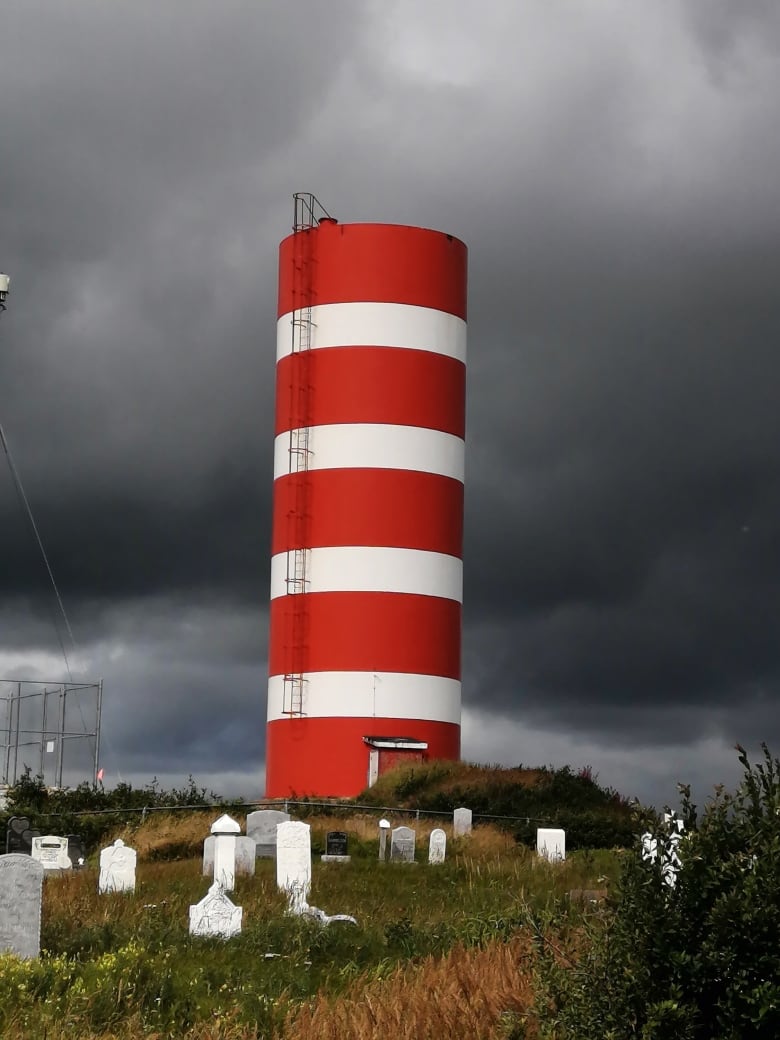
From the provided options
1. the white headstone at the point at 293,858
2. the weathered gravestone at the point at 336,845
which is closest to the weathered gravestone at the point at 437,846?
the weathered gravestone at the point at 336,845

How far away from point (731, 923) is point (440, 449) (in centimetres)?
3068

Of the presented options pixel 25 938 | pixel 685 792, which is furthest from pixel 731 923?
pixel 25 938

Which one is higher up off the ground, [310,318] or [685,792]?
[310,318]

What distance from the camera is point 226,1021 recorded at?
1014cm

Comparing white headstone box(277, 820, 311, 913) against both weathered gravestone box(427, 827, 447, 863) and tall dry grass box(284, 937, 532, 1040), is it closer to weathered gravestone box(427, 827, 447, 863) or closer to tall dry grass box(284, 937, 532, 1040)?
weathered gravestone box(427, 827, 447, 863)

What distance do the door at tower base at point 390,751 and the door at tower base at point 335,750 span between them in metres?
0.03

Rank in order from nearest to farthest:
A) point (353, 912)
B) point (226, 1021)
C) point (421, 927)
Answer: point (226, 1021) < point (421, 927) < point (353, 912)

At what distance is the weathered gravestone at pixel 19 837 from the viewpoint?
26.2 metres

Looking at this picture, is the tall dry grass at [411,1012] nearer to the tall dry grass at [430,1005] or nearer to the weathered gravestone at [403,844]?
the tall dry grass at [430,1005]

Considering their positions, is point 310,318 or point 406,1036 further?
point 310,318

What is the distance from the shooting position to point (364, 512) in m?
37.5

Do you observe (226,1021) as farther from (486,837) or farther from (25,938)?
(486,837)

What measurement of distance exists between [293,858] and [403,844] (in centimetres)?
659

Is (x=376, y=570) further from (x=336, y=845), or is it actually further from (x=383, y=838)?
(x=336, y=845)
